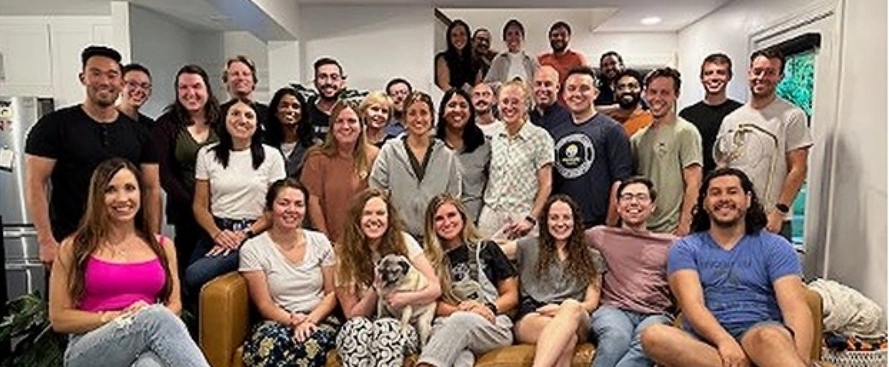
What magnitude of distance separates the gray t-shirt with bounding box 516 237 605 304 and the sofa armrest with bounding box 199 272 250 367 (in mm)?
1156

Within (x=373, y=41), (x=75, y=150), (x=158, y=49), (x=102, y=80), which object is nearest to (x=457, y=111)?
(x=102, y=80)

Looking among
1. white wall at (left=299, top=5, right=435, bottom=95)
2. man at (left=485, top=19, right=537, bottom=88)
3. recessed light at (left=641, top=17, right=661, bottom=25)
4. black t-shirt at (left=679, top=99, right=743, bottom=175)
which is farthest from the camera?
recessed light at (left=641, top=17, right=661, bottom=25)

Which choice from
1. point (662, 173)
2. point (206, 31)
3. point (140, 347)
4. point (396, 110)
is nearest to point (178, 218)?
point (140, 347)

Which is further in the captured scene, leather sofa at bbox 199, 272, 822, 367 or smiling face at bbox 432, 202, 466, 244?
smiling face at bbox 432, 202, 466, 244

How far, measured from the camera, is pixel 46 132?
2730mm

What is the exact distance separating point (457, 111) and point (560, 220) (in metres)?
0.66

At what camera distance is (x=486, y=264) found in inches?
120

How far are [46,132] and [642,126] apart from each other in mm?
2636

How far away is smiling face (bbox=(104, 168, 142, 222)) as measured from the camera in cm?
250

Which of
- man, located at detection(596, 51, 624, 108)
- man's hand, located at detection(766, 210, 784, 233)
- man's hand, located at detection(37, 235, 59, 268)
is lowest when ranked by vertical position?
man's hand, located at detection(37, 235, 59, 268)

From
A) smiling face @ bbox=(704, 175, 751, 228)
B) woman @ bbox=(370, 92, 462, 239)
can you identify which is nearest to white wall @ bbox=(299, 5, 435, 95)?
woman @ bbox=(370, 92, 462, 239)

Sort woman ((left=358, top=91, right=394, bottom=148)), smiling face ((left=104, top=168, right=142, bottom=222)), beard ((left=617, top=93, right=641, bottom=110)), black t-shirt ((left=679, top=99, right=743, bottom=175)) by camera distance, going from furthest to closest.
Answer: beard ((left=617, top=93, right=641, bottom=110)) < woman ((left=358, top=91, right=394, bottom=148)) < black t-shirt ((left=679, top=99, right=743, bottom=175)) < smiling face ((left=104, top=168, right=142, bottom=222))

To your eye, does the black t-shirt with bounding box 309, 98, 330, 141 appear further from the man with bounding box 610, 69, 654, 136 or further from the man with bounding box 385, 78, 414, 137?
the man with bounding box 610, 69, 654, 136

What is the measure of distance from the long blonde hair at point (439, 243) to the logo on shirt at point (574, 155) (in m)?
0.53
